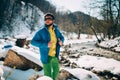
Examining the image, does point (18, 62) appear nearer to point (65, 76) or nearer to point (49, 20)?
point (65, 76)

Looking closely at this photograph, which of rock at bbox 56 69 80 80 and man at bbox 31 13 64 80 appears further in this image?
rock at bbox 56 69 80 80

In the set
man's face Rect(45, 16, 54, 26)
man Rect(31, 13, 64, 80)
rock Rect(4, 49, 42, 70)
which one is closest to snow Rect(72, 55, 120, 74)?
rock Rect(4, 49, 42, 70)

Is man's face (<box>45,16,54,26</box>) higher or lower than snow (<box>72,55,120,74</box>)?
higher

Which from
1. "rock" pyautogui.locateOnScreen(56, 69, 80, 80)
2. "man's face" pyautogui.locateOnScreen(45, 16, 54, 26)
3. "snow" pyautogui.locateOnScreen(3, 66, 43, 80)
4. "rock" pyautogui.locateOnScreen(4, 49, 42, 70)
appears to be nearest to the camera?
"man's face" pyautogui.locateOnScreen(45, 16, 54, 26)

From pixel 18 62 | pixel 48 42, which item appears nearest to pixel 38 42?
pixel 48 42

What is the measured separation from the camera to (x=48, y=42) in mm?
5102

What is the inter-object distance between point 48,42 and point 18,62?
10.6ft

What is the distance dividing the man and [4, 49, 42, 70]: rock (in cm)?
281

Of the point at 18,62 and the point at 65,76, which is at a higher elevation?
the point at 18,62

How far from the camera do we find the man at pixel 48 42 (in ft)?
16.9

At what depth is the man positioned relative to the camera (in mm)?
5137

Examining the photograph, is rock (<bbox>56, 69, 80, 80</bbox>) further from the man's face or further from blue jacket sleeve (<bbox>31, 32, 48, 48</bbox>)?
the man's face

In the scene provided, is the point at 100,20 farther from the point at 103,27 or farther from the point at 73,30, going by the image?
the point at 73,30

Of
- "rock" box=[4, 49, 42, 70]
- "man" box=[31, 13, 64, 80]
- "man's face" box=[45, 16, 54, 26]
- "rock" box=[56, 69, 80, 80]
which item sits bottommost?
"rock" box=[56, 69, 80, 80]
